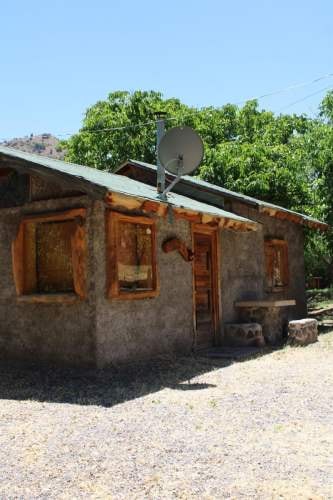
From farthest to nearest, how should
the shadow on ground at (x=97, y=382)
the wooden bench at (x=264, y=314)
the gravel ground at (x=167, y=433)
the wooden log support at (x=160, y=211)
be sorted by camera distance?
the wooden bench at (x=264, y=314)
the wooden log support at (x=160, y=211)
the shadow on ground at (x=97, y=382)
the gravel ground at (x=167, y=433)

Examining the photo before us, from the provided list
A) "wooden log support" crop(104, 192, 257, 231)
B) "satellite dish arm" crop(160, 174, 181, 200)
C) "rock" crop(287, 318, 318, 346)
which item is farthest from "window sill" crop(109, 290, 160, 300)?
"rock" crop(287, 318, 318, 346)

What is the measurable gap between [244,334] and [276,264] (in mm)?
3480

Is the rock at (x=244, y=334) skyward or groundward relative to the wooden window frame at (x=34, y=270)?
groundward

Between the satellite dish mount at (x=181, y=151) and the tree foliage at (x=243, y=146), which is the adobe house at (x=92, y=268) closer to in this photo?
the satellite dish mount at (x=181, y=151)

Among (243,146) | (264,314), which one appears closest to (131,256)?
(264,314)

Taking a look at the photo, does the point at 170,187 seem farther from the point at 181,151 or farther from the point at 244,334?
the point at 244,334

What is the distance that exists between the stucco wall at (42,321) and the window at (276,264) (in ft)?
20.1

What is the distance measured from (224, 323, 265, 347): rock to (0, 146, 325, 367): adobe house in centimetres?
55

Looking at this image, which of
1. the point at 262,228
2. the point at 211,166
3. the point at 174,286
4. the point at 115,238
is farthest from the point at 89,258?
the point at 211,166

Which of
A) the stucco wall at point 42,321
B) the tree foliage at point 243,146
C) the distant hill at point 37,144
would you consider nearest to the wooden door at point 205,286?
the stucco wall at point 42,321

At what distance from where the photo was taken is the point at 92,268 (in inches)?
287

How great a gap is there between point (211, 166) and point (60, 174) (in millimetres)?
11119

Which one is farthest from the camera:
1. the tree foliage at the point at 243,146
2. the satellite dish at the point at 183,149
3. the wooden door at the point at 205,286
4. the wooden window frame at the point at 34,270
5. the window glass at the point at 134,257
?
the tree foliage at the point at 243,146

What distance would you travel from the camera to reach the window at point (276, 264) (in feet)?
41.8
